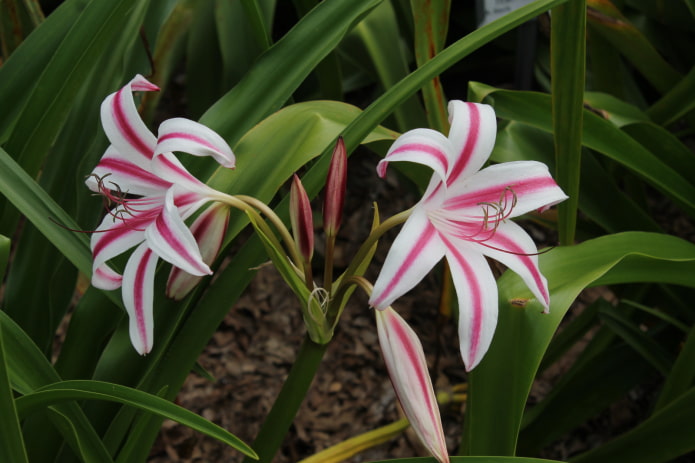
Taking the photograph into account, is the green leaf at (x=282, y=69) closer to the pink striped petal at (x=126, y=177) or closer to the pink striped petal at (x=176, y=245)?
the pink striped petal at (x=126, y=177)

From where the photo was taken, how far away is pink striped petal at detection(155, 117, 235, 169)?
0.61 m

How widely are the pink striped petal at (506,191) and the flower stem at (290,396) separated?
19 centimetres

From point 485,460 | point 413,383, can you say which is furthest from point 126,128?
point 485,460

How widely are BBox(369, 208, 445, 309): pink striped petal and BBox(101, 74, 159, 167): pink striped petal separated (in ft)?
0.80

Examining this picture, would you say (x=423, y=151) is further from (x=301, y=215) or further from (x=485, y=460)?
(x=485, y=460)

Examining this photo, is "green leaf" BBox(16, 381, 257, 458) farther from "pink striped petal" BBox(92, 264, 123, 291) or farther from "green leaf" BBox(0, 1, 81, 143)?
"green leaf" BBox(0, 1, 81, 143)

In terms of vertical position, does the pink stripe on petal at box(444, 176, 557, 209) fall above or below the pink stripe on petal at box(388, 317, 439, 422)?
above

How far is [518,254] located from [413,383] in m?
0.14

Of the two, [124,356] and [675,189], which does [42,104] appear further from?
[675,189]

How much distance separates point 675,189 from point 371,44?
53 cm

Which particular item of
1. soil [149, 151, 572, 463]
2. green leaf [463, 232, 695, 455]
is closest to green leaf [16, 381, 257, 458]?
green leaf [463, 232, 695, 455]

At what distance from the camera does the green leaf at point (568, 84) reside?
2.72 feet

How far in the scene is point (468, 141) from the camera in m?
0.63

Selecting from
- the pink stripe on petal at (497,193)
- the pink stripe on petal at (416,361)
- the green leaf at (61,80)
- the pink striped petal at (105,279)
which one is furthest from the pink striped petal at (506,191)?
the green leaf at (61,80)
